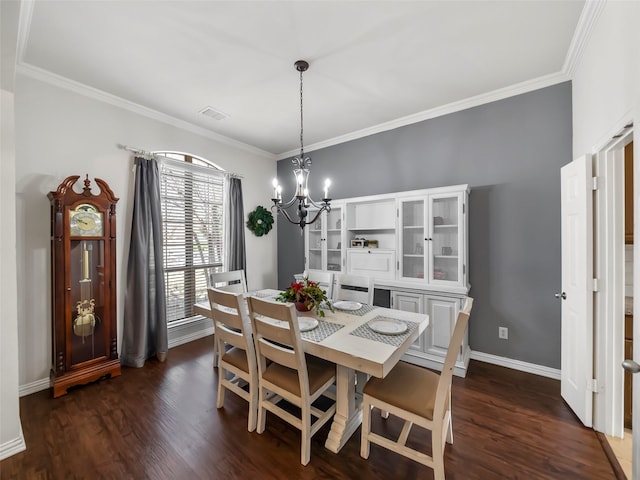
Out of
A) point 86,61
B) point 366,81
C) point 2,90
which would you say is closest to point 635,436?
point 366,81

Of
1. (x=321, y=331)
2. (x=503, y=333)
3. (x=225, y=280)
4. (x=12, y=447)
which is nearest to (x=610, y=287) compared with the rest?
(x=503, y=333)

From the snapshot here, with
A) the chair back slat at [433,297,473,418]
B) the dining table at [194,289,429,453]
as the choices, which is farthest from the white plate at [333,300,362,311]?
the chair back slat at [433,297,473,418]

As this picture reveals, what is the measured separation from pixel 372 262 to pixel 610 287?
207 cm

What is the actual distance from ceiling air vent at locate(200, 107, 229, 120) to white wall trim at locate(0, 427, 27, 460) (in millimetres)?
3239

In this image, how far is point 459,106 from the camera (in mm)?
3082

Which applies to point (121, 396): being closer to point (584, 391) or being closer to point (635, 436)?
point (635, 436)

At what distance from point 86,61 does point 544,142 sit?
4293 mm

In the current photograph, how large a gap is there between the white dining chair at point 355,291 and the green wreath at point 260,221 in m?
2.06

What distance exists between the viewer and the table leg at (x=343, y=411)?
5.93 feet

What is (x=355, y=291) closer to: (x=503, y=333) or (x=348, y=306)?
(x=348, y=306)

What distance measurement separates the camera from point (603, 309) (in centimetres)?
188

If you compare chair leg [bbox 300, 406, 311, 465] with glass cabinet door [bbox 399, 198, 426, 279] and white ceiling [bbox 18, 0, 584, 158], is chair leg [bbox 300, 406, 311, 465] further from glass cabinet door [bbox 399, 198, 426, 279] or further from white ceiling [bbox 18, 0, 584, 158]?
white ceiling [bbox 18, 0, 584, 158]

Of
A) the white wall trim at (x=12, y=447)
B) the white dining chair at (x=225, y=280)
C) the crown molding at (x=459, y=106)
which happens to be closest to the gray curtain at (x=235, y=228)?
the white dining chair at (x=225, y=280)

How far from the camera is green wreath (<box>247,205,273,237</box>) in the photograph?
4.39 metres
